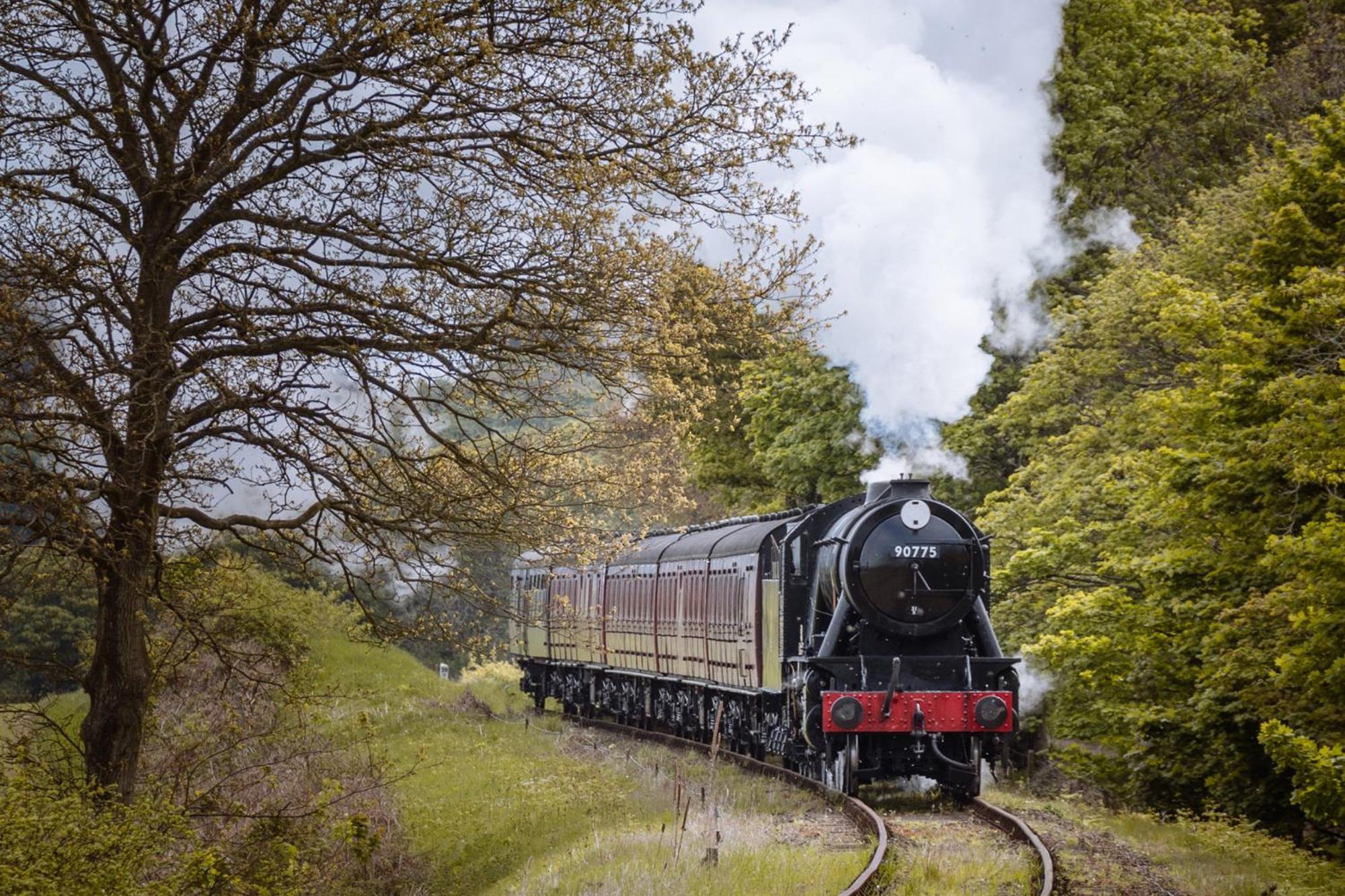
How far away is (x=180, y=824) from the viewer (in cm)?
931

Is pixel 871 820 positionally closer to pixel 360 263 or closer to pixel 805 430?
pixel 360 263

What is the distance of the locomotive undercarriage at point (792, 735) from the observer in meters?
14.3

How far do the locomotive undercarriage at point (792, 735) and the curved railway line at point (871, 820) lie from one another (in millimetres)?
197

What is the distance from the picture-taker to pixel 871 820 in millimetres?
12477

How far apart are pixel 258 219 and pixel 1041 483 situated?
16.8 meters

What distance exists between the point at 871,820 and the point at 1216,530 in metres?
6.42

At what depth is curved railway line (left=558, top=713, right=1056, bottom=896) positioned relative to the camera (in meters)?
9.75

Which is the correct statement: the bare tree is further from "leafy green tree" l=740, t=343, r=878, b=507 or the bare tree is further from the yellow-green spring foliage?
"leafy green tree" l=740, t=343, r=878, b=507

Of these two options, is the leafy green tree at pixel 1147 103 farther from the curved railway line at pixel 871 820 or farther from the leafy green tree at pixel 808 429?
the curved railway line at pixel 871 820

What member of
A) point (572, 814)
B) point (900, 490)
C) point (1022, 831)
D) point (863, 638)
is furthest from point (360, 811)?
point (1022, 831)

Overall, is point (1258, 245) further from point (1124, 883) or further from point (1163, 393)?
point (1124, 883)

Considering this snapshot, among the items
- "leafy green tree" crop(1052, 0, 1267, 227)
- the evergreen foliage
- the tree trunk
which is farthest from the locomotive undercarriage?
"leafy green tree" crop(1052, 0, 1267, 227)

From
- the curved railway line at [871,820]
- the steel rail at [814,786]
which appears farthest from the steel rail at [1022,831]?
the steel rail at [814,786]

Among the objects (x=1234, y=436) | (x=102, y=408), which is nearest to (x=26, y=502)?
(x=102, y=408)
